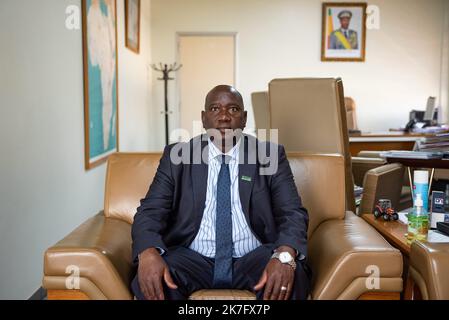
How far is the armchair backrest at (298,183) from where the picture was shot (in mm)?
2188

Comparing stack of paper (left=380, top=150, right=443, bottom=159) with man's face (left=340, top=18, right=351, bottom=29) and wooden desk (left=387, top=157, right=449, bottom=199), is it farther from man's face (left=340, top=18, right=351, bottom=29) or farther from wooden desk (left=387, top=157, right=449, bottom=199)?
man's face (left=340, top=18, right=351, bottom=29)

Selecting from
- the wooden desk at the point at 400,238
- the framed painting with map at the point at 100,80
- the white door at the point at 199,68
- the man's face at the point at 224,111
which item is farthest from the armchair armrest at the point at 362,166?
the white door at the point at 199,68

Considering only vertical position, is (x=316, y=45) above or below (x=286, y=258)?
above

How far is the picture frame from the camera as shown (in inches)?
212

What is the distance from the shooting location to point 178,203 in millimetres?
1970

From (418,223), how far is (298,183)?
0.56m

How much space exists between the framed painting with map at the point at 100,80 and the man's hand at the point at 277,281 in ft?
7.66

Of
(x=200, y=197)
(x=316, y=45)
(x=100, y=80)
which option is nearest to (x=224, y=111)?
(x=200, y=197)

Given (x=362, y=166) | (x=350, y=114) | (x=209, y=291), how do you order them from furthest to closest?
(x=350, y=114), (x=362, y=166), (x=209, y=291)

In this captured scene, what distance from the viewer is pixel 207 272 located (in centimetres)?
184

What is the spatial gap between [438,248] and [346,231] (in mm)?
432

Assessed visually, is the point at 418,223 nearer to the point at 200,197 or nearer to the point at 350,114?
the point at 200,197

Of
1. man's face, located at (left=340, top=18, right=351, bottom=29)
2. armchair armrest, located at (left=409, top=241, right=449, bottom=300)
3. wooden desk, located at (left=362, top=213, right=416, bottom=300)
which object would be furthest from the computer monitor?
armchair armrest, located at (left=409, top=241, right=449, bottom=300)

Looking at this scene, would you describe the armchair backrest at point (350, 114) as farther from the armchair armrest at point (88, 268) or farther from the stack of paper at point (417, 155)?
the armchair armrest at point (88, 268)
